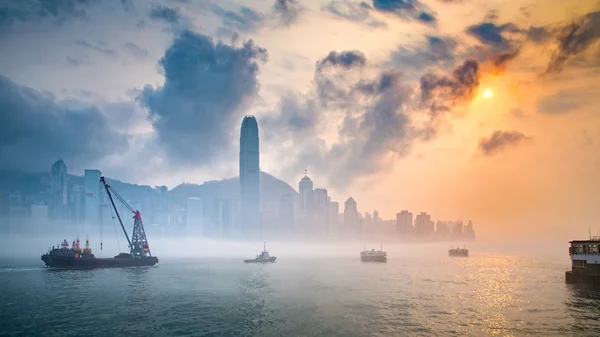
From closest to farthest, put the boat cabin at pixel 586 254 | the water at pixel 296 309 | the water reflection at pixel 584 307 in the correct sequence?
the water at pixel 296 309
the water reflection at pixel 584 307
the boat cabin at pixel 586 254

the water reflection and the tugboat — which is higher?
the tugboat

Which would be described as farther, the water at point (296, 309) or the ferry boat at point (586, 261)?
the ferry boat at point (586, 261)

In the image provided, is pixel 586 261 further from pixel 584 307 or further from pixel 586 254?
Result: pixel 584 307

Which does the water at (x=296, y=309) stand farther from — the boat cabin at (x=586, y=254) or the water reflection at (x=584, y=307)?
the boat cabin at (x=586, y=254)

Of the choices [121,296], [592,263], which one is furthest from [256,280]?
[592,263]

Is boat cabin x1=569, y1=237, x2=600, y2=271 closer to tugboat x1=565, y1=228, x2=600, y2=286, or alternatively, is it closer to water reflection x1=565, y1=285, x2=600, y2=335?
tugboat x1=565, y1=228, x2=600, y2=286

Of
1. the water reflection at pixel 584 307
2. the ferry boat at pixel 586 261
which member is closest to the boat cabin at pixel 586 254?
the ferry boat at pixel 586 261

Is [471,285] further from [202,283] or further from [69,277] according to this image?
[69,277]

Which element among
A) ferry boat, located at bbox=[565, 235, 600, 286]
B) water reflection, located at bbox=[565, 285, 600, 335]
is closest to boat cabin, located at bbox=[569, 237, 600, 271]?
ferry boat, located at bbox=[565, 235, 600, 286]

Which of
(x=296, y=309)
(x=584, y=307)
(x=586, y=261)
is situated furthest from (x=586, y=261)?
(x=296, y=309)
